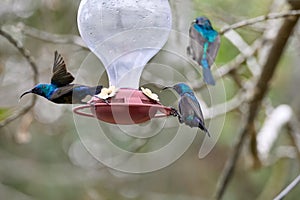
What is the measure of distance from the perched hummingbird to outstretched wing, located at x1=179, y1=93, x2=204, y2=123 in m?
0.22

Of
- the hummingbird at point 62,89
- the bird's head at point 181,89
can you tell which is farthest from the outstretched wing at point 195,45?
the hummingbird at point 62,89

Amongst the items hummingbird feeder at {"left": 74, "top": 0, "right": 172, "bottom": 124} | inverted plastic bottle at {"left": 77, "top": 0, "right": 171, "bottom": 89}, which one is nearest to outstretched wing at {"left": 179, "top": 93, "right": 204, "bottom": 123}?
hummingbird feeder at {"left": 74, "top": 0, "right": 172, "bottom": 124}

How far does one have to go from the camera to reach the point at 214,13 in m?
2.27

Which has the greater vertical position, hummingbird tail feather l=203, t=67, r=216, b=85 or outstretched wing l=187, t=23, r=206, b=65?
outstretched wing l=187, t=23, r=206, b=65

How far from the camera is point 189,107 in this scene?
1165mm

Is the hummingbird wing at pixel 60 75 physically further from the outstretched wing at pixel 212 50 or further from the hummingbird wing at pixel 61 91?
the outstretched wing at pixel 212 50

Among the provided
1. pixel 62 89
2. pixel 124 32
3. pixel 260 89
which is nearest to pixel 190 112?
pixel 62 89

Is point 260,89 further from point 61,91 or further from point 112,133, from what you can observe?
point 112,133

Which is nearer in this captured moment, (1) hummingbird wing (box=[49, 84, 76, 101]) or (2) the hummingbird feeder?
(1) hummingbird wing (box=[49, 84, 76, 101])

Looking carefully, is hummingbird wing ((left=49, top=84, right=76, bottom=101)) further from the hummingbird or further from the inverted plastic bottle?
the inverted plastic bottle

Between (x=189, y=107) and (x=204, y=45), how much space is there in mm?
324

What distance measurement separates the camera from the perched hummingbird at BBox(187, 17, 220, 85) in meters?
1.43

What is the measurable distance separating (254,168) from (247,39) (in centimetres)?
91

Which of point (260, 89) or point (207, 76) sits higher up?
point (207, 76)
